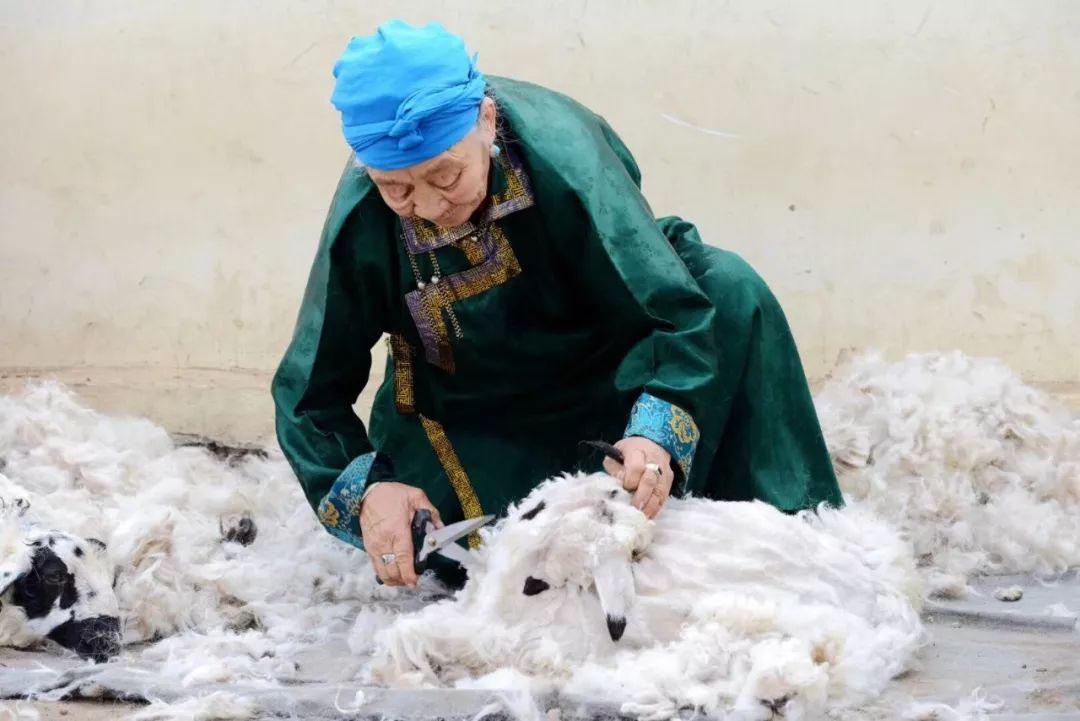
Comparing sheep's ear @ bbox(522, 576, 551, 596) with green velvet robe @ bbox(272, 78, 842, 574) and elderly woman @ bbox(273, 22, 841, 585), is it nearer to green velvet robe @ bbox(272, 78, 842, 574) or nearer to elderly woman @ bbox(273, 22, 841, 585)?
elderly woman @ bbox(273, 22, 841, 585)

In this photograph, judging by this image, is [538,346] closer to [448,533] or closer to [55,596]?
[448,533]

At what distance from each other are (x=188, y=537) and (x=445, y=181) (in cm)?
108

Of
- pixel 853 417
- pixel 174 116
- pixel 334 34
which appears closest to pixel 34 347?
pixel 174 116

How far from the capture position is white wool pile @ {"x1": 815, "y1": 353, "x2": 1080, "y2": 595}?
128 inches

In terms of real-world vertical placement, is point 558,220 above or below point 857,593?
above

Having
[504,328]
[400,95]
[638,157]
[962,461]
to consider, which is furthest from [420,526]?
[638,157]

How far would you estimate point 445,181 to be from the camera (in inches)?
98.7

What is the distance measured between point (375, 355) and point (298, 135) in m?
0.70

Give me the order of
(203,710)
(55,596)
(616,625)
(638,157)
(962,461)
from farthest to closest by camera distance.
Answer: (638,157)
(962,461)
(55,596)
(616,625)
(203,710)

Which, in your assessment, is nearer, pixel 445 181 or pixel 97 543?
pixel 445 181

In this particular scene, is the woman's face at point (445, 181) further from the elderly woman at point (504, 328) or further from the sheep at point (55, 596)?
the sheep at point (55, 596)

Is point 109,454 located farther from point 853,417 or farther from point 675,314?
point 853,417

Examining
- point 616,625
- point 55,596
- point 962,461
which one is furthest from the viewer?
point 962,461

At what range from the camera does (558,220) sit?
2719 mm
